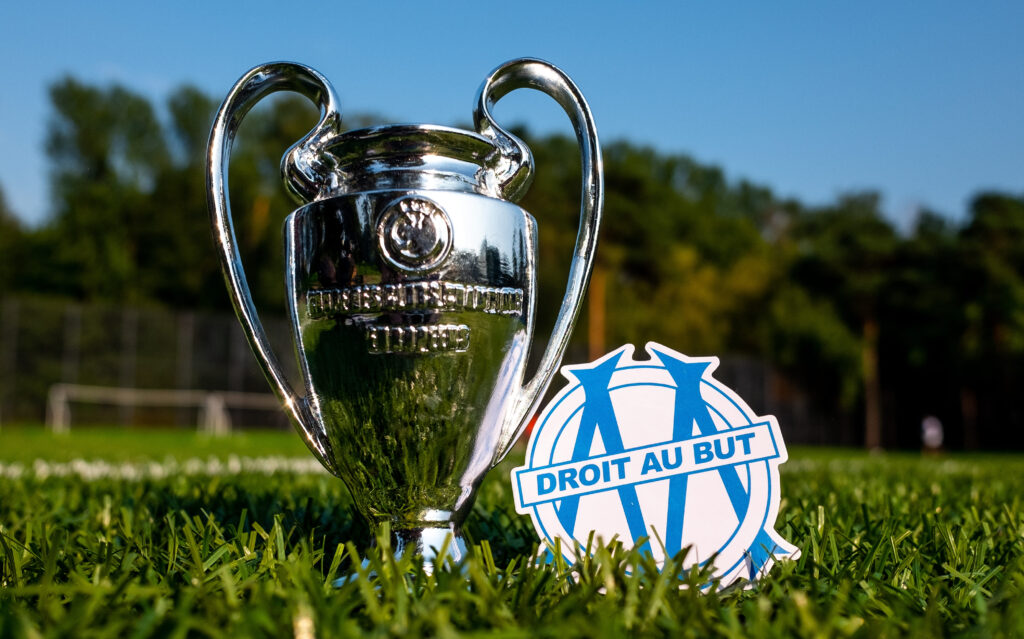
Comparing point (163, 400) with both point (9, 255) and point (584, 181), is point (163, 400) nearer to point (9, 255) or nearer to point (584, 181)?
point (9, 255)

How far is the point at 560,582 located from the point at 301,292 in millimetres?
679

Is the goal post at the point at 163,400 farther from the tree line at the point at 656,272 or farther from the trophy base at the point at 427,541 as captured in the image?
the trophy base at the point at 427,541

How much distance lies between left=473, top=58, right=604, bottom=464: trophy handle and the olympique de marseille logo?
0.10 metres

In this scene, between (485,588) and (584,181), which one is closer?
(485,588)

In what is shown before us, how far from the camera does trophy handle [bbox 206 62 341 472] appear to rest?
1.57 metres

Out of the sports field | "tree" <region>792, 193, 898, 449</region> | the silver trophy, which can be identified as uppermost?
"tree" <region>792, 193, 898, 449</region>

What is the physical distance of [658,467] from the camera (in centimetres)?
149

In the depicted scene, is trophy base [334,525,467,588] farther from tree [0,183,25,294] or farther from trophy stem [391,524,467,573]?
tree [0,183,25,294]

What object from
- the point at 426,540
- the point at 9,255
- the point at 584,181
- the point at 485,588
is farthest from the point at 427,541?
the point at 9,255

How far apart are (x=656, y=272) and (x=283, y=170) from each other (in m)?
31.1

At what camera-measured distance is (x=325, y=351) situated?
4.87 ft

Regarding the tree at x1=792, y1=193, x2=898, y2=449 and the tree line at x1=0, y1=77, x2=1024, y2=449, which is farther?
the tree at x1=792, y1=193, x2=898, y2=449

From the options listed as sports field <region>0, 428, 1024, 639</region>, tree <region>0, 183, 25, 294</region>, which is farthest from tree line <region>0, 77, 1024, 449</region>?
sports field <region>0, 428, 1024, 639</region>

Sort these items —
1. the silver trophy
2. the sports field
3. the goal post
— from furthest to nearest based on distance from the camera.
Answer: the goal post → the silver trophy → the sports field
